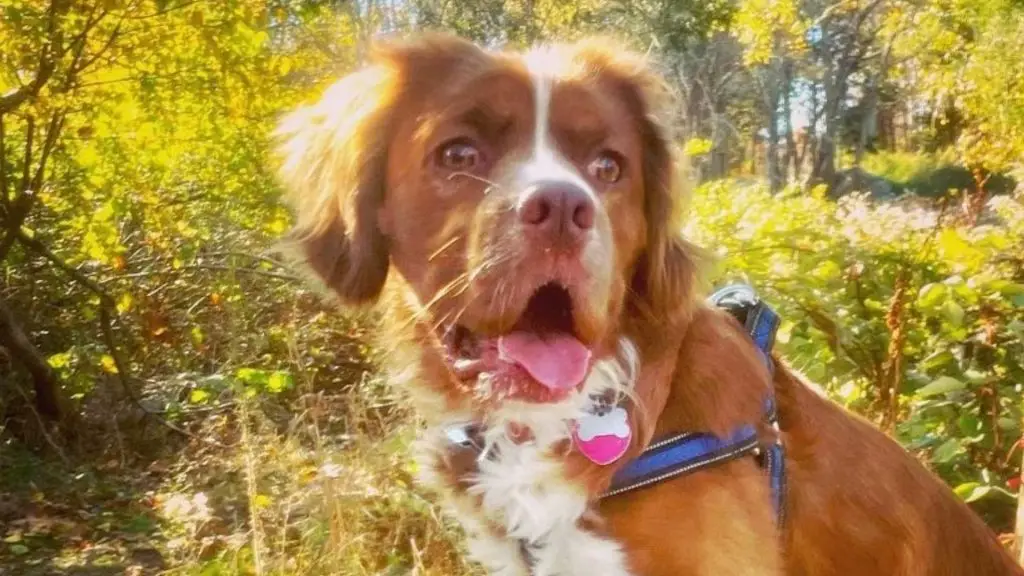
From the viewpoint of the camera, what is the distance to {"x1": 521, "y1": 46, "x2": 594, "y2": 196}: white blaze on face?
2158 mm

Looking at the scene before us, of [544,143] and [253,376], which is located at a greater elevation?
[544,143]

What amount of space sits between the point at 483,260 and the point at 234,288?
4.36 m

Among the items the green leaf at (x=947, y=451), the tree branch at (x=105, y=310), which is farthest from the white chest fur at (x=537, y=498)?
the tree branch at (x=105, y=310)

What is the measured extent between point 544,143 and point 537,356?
1.57 feet

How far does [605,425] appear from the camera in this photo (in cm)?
233

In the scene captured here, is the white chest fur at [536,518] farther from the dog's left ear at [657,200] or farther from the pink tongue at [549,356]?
the dog's left ear at [657,200]

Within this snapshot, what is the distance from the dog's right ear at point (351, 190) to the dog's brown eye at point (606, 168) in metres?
0.51

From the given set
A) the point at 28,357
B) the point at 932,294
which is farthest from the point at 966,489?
the point at 28,357

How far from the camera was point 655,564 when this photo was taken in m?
2.25

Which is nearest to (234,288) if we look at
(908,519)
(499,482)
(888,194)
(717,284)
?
(717,284)

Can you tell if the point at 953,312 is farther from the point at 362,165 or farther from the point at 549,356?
the point at 362,165

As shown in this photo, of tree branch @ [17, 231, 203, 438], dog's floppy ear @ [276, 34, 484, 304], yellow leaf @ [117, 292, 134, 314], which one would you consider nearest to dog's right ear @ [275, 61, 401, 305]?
dog's floppy ear @ [276, 34, 484, 304]

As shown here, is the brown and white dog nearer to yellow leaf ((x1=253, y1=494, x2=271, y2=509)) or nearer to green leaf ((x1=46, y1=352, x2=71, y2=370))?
yellow leaf ((x1=253, y1=494, x2=271, y2=509))

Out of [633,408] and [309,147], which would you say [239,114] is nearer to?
[309,147]
